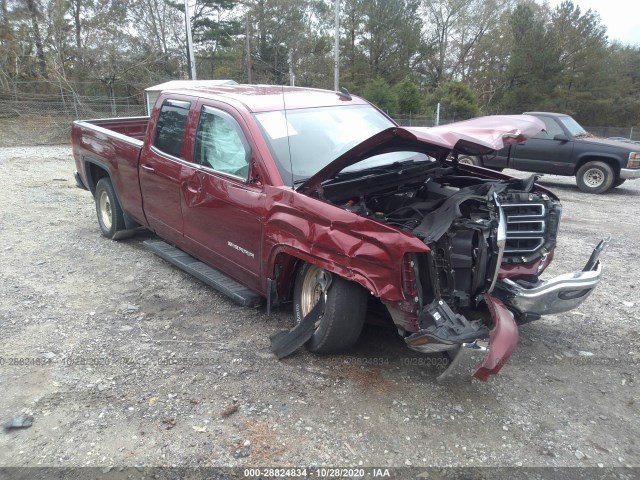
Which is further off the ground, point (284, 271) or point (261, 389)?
point (284, 271)

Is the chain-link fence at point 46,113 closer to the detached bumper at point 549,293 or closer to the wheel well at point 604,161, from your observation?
the wheel well at point 604,161

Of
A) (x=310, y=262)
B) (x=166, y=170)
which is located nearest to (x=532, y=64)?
Answer: (x=166, y=170)

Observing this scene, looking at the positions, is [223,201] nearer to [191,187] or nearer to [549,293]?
[191,187]

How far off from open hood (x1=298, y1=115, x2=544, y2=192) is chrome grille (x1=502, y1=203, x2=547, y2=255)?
50 cm

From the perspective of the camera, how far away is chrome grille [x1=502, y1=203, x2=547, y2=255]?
3479mm

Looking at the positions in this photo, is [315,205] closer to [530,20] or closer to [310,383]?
[310,383]

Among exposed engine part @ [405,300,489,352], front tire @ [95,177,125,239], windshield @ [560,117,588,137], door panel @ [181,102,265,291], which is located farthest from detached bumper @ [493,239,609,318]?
windshield @ [560,117,588,137]

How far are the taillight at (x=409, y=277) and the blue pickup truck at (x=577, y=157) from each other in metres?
8.18

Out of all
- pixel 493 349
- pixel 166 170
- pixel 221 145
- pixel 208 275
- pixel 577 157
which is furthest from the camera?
pixel 577 157

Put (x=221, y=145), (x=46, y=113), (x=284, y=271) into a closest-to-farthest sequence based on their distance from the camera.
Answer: (x=284, y=271) → (x=221, y=145) → (x=46, y=113)

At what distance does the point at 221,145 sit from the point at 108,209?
292cm

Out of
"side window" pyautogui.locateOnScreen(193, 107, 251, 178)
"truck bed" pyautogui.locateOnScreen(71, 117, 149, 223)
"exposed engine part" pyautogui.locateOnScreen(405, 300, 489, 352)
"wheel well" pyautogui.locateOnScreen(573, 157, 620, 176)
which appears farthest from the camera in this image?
"wheel well" pyautogui.locateOnScreen(573, 157, 620, 176)

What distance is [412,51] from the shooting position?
4075 centimetres

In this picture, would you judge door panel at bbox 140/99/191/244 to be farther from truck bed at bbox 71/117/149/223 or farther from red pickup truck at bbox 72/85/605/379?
truck bed at bbox 71/117/149/223
